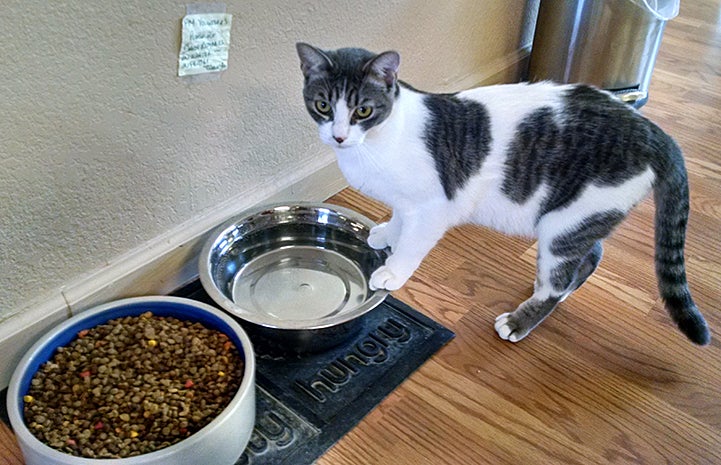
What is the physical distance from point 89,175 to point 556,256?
36.1 inches

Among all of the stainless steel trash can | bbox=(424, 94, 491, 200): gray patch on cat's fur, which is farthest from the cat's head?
the stainless steel trash can

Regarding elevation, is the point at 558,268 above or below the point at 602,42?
below

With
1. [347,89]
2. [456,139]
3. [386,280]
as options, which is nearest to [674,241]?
[456,139]

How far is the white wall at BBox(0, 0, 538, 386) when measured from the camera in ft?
3.49

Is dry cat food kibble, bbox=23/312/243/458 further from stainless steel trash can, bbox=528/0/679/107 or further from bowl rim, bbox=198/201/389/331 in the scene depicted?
stainless steel trash can, bbox=528/0/679/107

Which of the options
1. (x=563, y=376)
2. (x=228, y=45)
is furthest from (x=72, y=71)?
(x=563, y=376)

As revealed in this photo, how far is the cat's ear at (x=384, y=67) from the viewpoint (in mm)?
1114

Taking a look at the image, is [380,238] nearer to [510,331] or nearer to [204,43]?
[510,331]

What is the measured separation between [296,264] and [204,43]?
0.55 meters

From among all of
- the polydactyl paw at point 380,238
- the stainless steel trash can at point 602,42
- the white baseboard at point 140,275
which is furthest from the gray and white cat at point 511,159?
the stainless steel trash can at point 602,42

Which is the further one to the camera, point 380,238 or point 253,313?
point 380,238

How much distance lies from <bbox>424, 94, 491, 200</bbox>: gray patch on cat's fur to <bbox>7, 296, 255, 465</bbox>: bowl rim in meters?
0.51

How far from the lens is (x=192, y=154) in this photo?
1372 mm

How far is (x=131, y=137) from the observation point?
1.23 m
